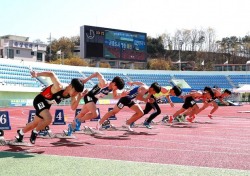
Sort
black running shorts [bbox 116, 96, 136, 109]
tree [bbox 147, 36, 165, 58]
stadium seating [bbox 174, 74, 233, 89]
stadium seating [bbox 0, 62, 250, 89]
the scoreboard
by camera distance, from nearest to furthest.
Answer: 1. black running shorts [bbox 116, 96, 136, 109]
2. stadium seating [bbox 0, 62, 250, 89]
3. the scoreboard
4. stadium seating [bbox 174, 74, 233, 89]
5. tree [bbox 147, 36, 165, 58]

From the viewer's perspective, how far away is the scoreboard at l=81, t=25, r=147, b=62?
4572 centimetres

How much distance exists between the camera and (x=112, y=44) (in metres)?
48.7

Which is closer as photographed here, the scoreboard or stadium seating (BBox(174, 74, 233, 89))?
the scoreboard

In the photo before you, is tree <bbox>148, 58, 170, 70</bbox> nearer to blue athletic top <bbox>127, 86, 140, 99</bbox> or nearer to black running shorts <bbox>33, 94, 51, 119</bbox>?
blue athletic top <bbox>127, 86, 140, 99</bbox>

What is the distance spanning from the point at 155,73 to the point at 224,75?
13593 mm

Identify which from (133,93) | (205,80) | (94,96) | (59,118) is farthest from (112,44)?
(94,96)

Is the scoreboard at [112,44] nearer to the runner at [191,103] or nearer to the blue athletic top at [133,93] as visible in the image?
the runner at [191,103]

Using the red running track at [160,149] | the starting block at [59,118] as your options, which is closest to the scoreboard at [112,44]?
the starting block at [59,118]

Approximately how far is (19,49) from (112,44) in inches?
1276

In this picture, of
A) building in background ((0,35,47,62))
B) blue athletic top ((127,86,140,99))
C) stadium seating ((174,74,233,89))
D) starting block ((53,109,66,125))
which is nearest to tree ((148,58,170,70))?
stadium seating ((174,74,233,89))

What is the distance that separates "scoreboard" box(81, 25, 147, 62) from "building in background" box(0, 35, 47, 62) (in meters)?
27.2

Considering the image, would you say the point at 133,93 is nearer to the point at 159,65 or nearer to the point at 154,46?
the point at 159,65

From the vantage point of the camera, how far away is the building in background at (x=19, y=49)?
71.6 meters

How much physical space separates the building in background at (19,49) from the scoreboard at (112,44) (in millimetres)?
27173
